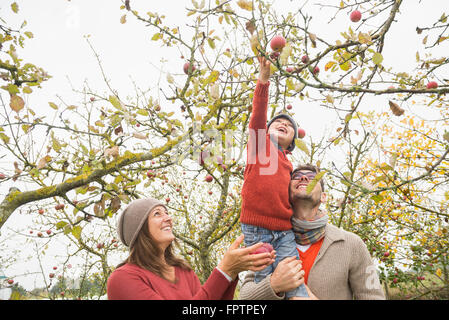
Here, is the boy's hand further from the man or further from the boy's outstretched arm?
the man

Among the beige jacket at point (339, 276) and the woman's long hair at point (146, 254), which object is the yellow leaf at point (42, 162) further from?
the beige jacket at point (339, 276)

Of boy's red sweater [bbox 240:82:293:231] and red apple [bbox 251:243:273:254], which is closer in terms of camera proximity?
red apple [bbox 251:243:273:254]

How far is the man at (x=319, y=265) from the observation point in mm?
1405

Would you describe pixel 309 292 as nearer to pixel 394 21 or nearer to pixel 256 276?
pixel 256 276

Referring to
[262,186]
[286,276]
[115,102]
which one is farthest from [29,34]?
[286,276]

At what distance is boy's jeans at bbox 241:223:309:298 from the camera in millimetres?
1532

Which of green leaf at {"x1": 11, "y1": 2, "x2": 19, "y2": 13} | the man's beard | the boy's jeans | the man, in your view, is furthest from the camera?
green leaf at {"x1": 11, "y1": 2, "x2": 19, "y2": 13}

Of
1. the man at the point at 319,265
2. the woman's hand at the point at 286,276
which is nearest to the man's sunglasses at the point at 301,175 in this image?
the man at the point at 319,265

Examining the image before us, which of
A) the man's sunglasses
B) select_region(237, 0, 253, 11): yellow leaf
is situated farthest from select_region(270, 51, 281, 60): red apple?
the man's sunglasses

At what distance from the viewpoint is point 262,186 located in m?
1.62

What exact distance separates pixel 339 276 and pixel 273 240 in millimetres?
383

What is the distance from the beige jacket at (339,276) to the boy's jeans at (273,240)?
0.09 meters
